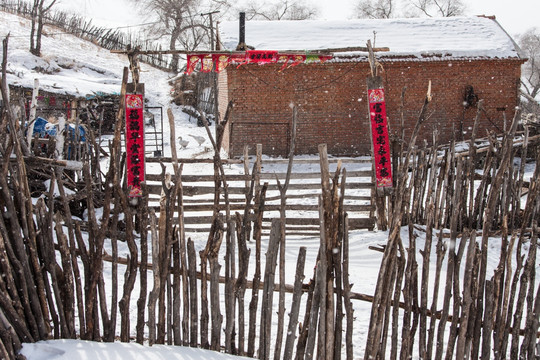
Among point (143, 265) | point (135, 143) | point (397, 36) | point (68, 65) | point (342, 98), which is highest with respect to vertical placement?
point (68, 65)

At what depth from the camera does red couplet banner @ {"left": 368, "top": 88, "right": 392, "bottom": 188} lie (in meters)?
7.72

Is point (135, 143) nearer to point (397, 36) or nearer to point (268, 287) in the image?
point (268, 287)

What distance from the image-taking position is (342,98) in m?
15.6

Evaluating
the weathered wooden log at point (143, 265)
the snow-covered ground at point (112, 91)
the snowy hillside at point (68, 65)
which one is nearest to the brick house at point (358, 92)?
the snow-covered ground at point (112, 91)

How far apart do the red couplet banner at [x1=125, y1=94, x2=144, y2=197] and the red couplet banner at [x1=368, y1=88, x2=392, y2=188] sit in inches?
134

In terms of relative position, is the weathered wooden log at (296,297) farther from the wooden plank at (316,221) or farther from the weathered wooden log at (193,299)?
the wooden plank at (316,221)

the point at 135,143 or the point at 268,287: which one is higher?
the point at 135,143

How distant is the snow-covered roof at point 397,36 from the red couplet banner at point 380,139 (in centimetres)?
751

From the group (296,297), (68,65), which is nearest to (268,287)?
(296,297)

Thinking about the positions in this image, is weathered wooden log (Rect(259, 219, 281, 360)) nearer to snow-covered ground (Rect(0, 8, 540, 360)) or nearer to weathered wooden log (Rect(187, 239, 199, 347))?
snow-covered ground (Rect(0, 8, 540, 360))

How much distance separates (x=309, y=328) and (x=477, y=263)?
3.40ft

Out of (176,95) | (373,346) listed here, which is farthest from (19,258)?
(176,95)

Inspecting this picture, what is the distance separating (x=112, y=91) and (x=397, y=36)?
11732 mm

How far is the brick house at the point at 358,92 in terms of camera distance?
15.3 metres
